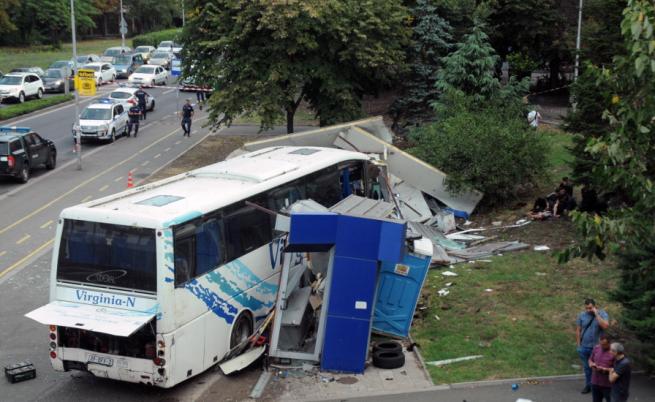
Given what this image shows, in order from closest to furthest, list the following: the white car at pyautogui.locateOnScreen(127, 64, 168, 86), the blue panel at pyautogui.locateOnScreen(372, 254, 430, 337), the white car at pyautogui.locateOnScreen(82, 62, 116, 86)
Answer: the blue panel at pyautogui.locateOnScreen(372, 254, 430, 337) → the white car at pyautogui.locateOnScreen(82, 62, 116, 86) → the white car at pyautogui.locateOnScreen(127, 64, 168, 86)

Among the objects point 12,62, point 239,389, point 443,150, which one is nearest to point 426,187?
point 443,150

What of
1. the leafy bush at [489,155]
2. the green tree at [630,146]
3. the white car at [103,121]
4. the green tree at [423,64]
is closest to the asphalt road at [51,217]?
the white car at [103,121]

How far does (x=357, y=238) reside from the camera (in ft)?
45.3

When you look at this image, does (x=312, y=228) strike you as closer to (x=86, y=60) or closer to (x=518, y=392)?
(x=518, y=392)

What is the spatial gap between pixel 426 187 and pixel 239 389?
12.4 meters

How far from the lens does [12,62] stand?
7344 cm

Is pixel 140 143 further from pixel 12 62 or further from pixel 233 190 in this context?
pixel 12 62

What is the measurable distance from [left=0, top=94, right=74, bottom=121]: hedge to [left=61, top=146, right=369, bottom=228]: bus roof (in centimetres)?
3016

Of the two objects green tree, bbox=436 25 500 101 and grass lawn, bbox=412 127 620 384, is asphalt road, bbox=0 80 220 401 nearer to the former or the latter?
grass lawn, bbox=412 127 620 384

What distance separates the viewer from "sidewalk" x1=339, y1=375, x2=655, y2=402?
40.7 feet

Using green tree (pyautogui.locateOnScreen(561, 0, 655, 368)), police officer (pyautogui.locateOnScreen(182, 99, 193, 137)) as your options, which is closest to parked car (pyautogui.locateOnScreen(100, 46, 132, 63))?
police officer (pyautogui.locateOnScreen(182, 99, 193, 137))

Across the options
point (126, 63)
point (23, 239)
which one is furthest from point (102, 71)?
point (23, 239)

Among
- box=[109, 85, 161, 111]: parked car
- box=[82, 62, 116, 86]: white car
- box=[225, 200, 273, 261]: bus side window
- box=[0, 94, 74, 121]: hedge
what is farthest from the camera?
box=[82, 62, 116, 86]: white car

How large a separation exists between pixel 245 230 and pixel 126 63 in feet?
189
